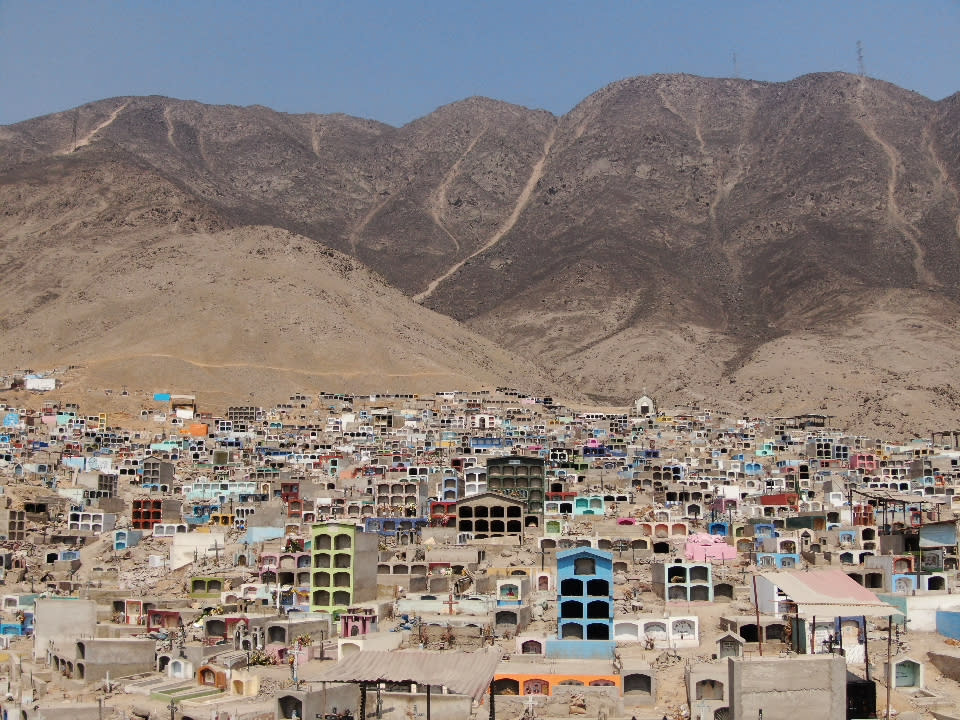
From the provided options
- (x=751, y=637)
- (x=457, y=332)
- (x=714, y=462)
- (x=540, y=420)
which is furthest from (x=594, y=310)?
(x=751, y=637)

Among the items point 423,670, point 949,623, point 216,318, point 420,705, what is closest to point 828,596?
point 949,623

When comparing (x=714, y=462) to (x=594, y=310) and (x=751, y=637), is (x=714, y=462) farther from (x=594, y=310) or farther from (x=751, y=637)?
(x=594, y=310)

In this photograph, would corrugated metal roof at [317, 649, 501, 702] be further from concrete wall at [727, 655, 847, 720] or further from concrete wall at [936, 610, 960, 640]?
concrete wall at [936, 610, 960, 640]

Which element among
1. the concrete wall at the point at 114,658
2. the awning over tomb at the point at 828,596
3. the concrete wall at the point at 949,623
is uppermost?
the awning over tomb at the point at 828,596

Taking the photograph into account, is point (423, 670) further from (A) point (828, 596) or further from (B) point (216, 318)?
(B) point (216, 318)

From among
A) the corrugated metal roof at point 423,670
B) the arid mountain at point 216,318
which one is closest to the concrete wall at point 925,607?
the corrugated metal roof at point 423,670

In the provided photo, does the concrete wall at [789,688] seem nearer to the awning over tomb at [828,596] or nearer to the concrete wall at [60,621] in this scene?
the awning over tomb at [828,596]
